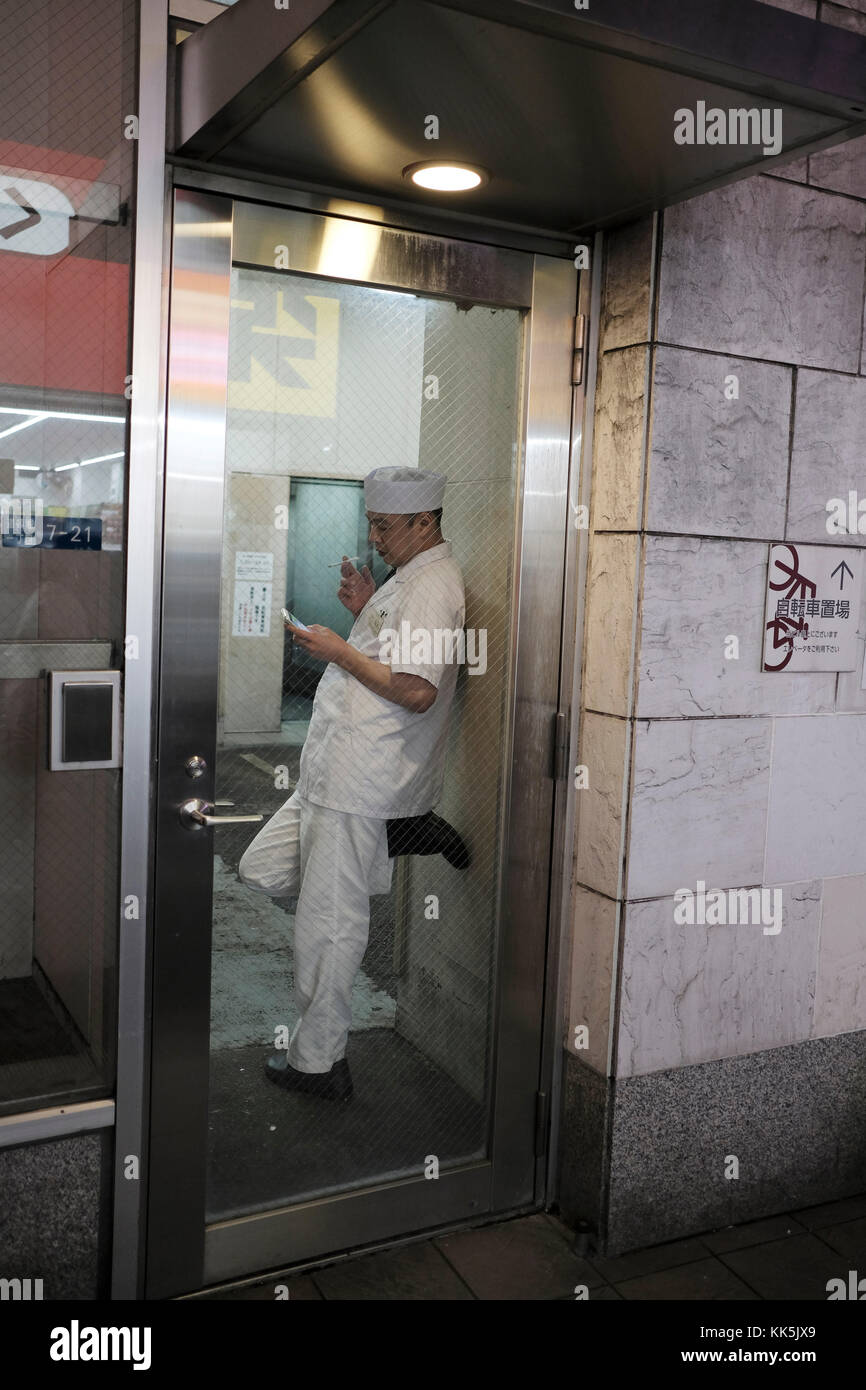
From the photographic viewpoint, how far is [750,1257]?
121 inches

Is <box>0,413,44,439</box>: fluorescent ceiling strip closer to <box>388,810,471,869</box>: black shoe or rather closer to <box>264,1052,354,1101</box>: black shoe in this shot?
<box>388,810,471,869</box>: black shoe

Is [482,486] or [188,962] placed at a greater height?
[482,486]

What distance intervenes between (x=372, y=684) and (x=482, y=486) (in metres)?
0.58

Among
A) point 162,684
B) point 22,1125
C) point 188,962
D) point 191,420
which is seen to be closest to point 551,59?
point 191,420

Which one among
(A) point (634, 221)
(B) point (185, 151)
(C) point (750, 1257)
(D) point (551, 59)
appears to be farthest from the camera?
(C) point (750, 1257)

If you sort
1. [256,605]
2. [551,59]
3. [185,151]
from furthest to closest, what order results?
[256,605], [185,151], [551,59]

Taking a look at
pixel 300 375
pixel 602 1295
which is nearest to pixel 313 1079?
pixel 602 1295

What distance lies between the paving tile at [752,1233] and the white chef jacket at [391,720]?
4.75 ft

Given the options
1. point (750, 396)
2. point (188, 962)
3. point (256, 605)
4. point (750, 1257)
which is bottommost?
point (750, 1257)

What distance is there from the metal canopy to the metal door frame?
0.66 feet

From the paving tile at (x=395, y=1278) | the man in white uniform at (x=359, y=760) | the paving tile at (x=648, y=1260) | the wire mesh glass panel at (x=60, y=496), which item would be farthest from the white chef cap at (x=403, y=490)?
the paving tile at (x=648, y=1260)

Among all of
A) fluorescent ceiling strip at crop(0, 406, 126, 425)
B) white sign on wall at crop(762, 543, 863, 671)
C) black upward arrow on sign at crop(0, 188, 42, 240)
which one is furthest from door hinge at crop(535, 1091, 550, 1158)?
black upward arrow on sign at crop(0, 188, 42, 240)

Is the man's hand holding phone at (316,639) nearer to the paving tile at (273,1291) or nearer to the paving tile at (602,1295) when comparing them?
the paving tile at (273,1291)

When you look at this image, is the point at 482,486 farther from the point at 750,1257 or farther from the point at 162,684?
the point at 750,1257
